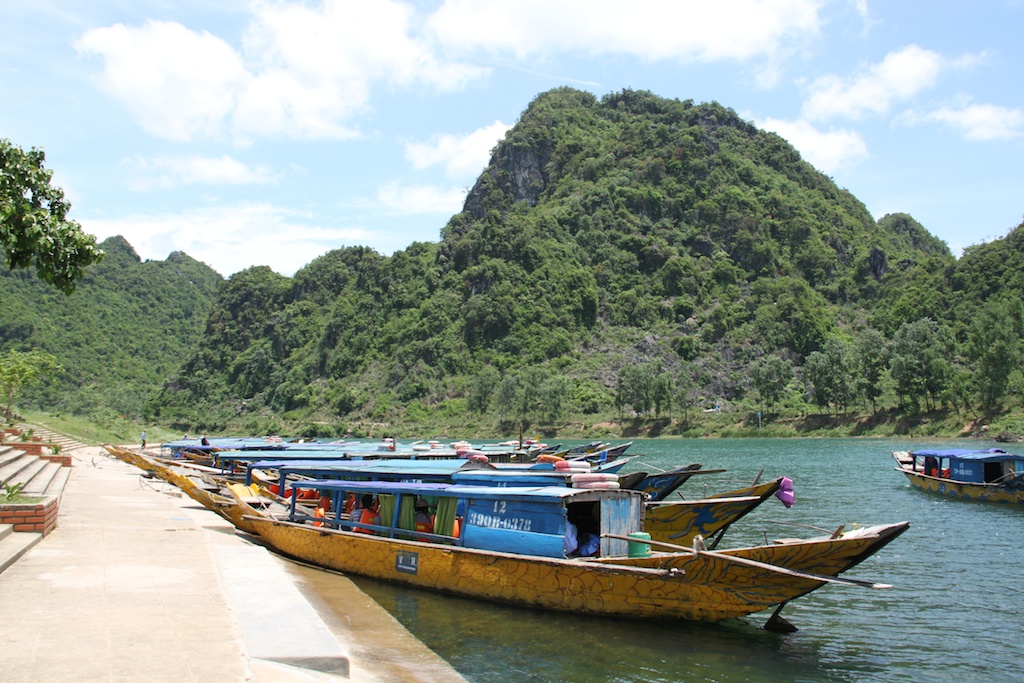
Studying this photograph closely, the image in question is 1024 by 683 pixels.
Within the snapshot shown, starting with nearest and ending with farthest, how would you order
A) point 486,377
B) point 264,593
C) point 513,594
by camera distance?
1. point 264,593
2. point 513,594
3. point 486,377

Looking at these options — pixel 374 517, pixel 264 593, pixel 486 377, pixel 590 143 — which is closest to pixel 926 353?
pixel 486 377

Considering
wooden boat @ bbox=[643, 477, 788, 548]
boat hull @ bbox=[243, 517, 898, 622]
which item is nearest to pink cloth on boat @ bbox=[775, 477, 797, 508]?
wooden boat @ bbox=[643, 477, 788, 548]

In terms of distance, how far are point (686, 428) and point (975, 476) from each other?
59.6 metres

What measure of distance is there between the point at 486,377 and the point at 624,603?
99427 mm

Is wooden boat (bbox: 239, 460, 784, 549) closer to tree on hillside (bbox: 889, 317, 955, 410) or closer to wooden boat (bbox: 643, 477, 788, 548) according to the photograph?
wooden boat (bbox: 643, 477, 788, 548)

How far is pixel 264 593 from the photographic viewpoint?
1139 centimetres

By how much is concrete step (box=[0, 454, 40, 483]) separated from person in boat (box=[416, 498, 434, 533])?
932cm

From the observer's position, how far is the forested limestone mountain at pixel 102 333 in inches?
4944

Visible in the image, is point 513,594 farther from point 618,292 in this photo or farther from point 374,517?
point 618,292

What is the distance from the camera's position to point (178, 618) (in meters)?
9.29

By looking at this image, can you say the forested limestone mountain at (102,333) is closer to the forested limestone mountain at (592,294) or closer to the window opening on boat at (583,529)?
the forested limestone mountain at (592,294)

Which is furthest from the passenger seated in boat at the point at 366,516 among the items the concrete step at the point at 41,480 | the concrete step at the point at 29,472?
the concrete step at the point at 29,472

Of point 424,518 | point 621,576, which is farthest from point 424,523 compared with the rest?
point 621,576

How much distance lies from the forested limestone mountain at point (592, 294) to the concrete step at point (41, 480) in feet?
237
